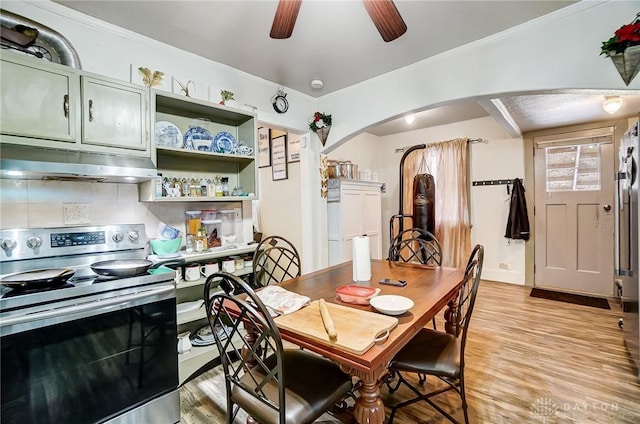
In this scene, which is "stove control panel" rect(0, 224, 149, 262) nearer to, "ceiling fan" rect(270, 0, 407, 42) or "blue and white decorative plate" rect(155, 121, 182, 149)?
"blue and white decorative plate" rect(155, 121, 182, 149)

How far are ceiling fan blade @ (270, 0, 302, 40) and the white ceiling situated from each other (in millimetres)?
417

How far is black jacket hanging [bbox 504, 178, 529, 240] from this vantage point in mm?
4258

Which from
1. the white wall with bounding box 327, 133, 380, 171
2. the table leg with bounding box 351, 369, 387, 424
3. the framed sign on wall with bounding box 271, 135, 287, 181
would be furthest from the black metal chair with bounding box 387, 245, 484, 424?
the white wall with bounding box 327, 133, 380, 171

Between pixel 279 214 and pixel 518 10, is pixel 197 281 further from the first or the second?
pixel 518 10

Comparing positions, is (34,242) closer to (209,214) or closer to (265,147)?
(209,214)

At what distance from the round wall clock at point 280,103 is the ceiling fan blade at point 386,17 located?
1.61 meters

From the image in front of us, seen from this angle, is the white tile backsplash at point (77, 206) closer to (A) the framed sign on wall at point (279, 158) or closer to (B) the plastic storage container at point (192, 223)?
(B) the plastic storage container at point (192, 223)

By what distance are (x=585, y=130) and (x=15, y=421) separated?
19.8 feet

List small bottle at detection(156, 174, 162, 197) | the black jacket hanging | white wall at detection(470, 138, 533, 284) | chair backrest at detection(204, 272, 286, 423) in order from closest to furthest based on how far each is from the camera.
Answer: chair backrest at detection(204, 272, 286, 423), small bottle at detection(156, 174, 162, 197), the black jacket hanging, white wall at detection(470, 138, 533, 284)

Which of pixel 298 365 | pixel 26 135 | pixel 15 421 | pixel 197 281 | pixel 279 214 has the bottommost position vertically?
pixel 15 421

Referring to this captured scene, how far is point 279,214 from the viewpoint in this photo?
370 centimetres

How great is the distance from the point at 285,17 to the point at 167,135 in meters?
1.30

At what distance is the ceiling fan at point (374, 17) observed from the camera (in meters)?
1.33

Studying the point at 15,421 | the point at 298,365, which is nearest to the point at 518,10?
the point at 298,365
